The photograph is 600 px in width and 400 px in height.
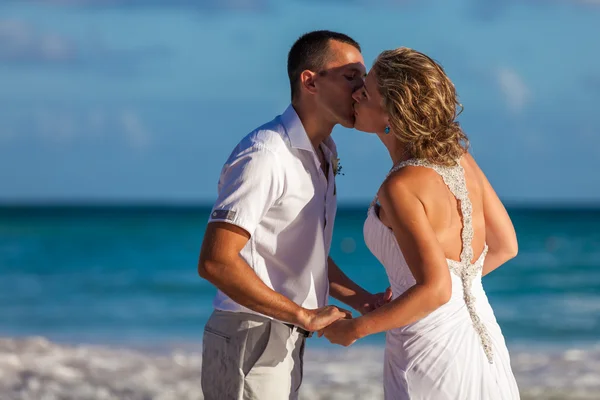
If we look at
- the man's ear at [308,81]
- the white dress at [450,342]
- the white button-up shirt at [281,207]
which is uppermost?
the man's ear at [308,81]

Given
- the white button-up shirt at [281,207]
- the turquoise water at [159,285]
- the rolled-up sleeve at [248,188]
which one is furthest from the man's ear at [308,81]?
the turquoise water at [159,285]

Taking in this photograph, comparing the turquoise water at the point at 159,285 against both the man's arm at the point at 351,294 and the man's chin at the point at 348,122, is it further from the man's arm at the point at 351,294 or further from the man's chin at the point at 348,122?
the man's chin at the point at 348,122

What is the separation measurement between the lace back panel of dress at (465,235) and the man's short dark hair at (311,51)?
0.63 metres

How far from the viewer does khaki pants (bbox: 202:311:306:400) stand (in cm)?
324

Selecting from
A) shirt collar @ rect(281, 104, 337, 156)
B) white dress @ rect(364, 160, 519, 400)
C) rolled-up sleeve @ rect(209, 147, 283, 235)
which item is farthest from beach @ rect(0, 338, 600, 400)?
rolled-up sleeve @ rect(209, 147, 283, 235)

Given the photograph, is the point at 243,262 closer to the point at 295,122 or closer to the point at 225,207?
the point at 225,207

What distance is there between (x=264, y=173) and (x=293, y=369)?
2.55 feet

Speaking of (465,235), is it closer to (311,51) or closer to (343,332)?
(343,332)

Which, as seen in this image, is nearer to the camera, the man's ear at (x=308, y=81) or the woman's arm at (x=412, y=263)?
the woman's arm at (x=412, y=263)

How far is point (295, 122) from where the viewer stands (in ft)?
A: 11.1

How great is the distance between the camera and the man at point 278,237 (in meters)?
3.07

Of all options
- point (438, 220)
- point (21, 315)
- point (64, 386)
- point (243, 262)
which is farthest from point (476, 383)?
point (21, 315)

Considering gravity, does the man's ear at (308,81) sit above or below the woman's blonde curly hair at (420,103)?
above

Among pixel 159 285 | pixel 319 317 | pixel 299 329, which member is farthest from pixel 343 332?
pixel 159 285
